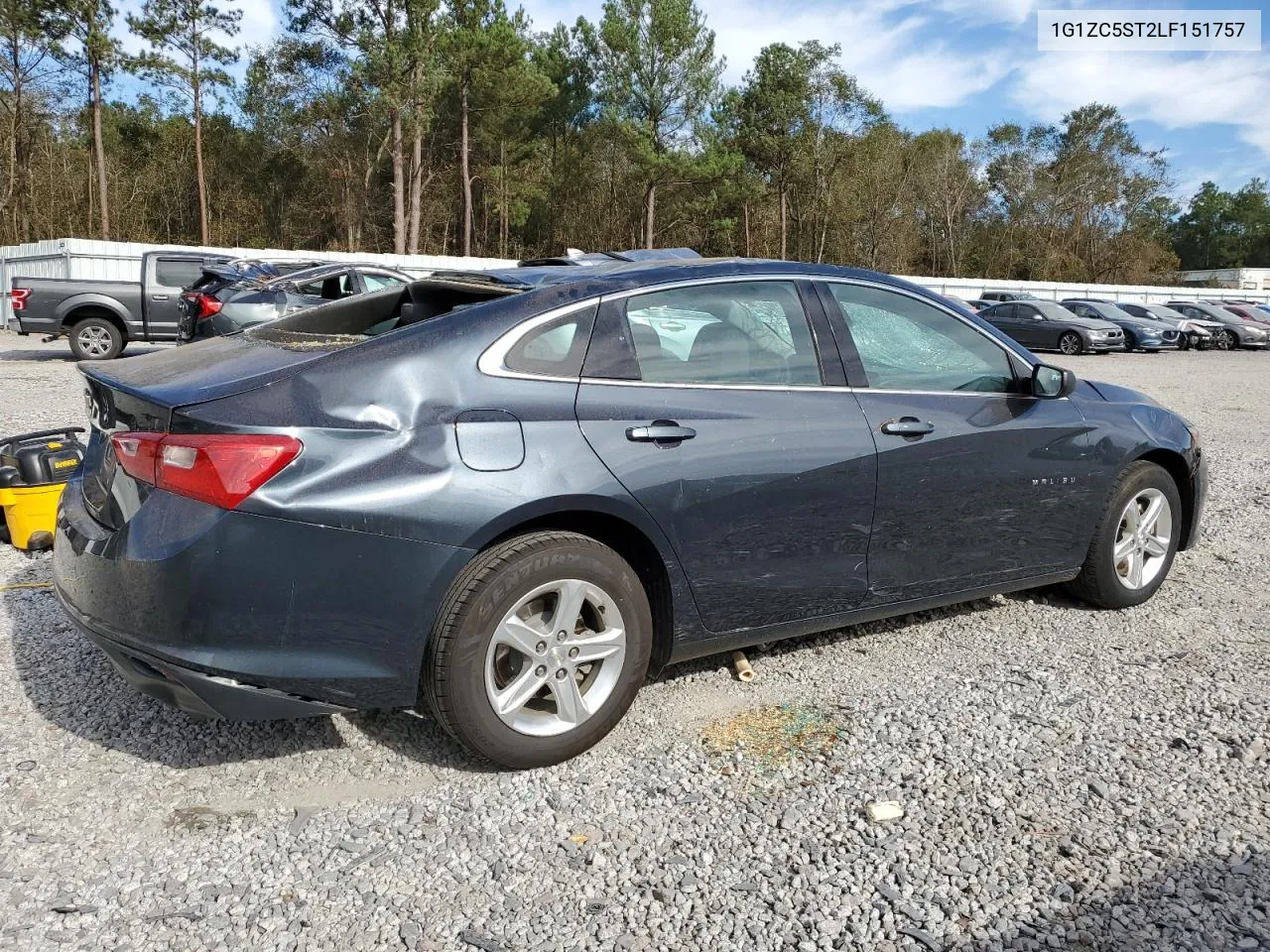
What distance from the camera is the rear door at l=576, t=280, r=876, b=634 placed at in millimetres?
3160

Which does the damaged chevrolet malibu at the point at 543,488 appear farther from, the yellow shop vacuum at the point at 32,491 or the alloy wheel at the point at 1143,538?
the yellow shop vacuum at the point at 32,491

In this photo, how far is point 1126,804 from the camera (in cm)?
292

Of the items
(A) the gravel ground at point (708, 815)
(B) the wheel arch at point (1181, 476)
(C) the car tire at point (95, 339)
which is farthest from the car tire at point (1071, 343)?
(A) the gravel ground at point (708, 815)

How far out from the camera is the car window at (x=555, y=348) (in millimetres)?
3039

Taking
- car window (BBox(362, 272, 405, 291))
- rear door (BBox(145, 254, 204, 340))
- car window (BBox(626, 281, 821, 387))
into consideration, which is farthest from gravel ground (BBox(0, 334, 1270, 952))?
rear door (BBox(145, 254, 204, 340))

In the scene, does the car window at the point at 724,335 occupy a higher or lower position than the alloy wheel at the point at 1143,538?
higher

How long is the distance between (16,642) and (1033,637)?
13.9 ft

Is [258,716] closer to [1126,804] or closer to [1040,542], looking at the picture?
[1126,804]

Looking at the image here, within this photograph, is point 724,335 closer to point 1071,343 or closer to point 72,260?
point 1071,343

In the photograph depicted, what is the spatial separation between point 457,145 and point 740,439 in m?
45.3

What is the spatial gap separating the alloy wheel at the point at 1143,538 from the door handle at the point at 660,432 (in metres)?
2.38

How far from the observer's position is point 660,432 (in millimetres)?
3172

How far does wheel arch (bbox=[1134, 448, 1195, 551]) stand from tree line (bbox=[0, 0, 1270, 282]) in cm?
3393

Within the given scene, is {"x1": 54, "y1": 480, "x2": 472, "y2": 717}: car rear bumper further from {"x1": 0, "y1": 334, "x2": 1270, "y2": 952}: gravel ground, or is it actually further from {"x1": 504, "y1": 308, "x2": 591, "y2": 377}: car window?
{"x1": 504, "y1": 308, "x2": 591, "y2": 377}: car window
